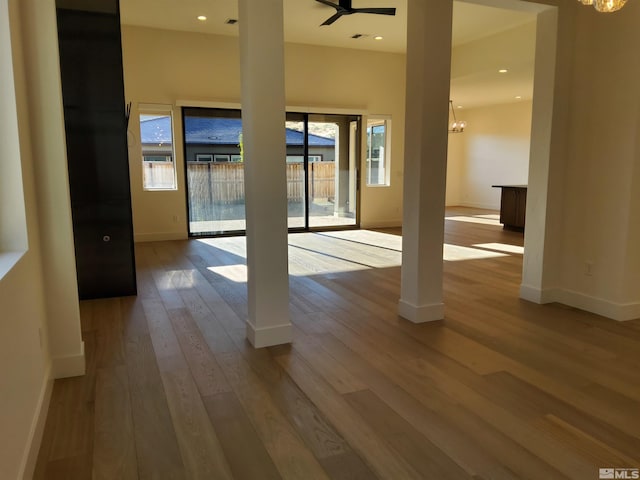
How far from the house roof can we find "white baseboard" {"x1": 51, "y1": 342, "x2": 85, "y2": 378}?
17.8 feet

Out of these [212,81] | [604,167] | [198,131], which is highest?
[212,81]

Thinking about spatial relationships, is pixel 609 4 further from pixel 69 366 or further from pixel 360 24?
pixel 360 24

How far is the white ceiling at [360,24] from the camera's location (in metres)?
6.19

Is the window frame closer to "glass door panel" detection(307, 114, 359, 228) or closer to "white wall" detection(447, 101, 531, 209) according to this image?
"glass door panel" detection(307, 114, 359, 228)

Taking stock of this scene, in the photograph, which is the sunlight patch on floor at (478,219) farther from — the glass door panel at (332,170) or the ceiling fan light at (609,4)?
the ceiling fan light at (609,4)

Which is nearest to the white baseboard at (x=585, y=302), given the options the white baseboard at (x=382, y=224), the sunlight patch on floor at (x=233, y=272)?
the sunlight patch on floor at (x=233, y=272)

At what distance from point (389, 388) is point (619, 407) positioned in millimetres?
1138

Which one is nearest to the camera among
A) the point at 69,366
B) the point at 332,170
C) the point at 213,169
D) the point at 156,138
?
the point at 69,366

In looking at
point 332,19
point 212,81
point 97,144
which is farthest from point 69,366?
point 212,81

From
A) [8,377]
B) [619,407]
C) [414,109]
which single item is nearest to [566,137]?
[414,109]

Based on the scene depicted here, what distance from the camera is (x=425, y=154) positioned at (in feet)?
11.1

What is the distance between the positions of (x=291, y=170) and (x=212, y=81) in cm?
208

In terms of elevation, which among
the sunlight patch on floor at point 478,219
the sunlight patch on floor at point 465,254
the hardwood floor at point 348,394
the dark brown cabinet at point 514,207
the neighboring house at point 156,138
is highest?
the neighboring house at point 156,138

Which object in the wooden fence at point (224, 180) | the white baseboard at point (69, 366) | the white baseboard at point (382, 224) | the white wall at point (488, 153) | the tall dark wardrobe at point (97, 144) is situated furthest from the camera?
the white wall at point (488, 153)
